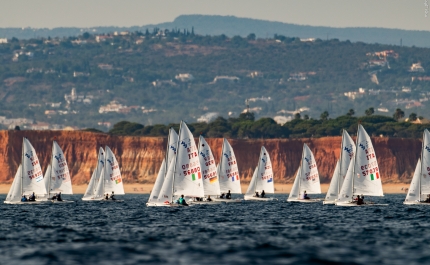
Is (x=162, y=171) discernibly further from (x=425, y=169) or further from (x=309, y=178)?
(x=309, y=178)

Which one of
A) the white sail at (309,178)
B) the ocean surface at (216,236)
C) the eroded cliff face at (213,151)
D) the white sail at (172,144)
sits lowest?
the ocean surface at (216,236)

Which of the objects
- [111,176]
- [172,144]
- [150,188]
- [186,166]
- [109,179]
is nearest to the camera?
[186,166]

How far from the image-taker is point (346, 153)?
85.4 meters

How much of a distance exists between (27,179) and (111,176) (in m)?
15.5

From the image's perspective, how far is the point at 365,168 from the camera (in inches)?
3177

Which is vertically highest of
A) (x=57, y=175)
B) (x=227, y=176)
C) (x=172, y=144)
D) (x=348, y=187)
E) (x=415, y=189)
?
(x=172, y=144)

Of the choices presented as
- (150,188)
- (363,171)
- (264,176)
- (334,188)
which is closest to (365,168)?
(363,171)

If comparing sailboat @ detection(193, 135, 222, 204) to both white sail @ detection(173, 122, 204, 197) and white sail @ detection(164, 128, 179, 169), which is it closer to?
white sail @ detection(164, 128, 179, 169)

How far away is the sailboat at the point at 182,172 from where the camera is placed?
7869 centimetres

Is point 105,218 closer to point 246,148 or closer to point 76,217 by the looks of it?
point 76,217

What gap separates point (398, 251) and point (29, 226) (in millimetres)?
25822

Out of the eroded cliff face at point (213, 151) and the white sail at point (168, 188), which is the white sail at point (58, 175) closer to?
the white sail at point (168, 188)

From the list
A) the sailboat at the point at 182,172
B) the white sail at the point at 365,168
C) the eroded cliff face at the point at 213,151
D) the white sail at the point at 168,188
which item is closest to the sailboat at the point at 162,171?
the white sail at the point at 168,188

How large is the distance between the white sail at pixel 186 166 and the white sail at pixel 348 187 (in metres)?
11.5
